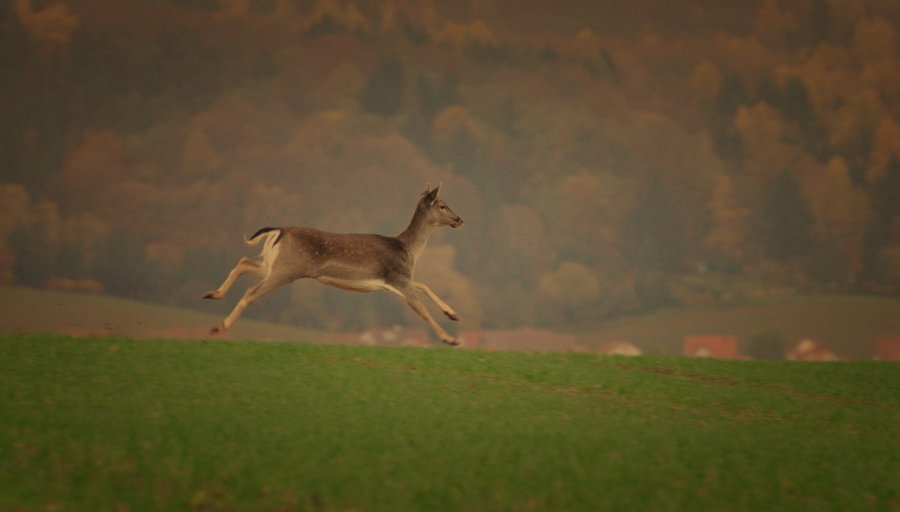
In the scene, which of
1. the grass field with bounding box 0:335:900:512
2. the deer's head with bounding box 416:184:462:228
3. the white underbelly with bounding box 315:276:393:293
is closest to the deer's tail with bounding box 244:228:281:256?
the white underbelly with bounding box 315:276:393:293

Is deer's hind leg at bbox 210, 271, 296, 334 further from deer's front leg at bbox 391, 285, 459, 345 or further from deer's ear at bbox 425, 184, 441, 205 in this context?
deer's ear at bbox 425, 184, 441, 205

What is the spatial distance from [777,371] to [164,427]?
8489 millimetres

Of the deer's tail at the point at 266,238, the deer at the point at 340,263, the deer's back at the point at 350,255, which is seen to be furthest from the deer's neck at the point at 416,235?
the deer's tail at the point at 266,238

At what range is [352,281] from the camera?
9.41m

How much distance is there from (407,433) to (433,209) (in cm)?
467

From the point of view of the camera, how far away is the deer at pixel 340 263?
9.09 m

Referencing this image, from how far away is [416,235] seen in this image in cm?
996

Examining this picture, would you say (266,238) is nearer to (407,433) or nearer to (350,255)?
(350,255)

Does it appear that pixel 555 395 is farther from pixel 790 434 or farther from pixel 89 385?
pixel 89 385

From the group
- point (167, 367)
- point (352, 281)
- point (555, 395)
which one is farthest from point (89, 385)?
point (555, 395)

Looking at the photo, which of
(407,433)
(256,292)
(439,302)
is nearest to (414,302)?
(439,302)

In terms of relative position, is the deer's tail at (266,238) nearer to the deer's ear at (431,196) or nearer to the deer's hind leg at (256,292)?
the deer's hind leg at (256,292)

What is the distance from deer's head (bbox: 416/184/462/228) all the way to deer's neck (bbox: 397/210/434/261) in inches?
2.9

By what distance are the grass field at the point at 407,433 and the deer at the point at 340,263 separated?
2.34 ft
